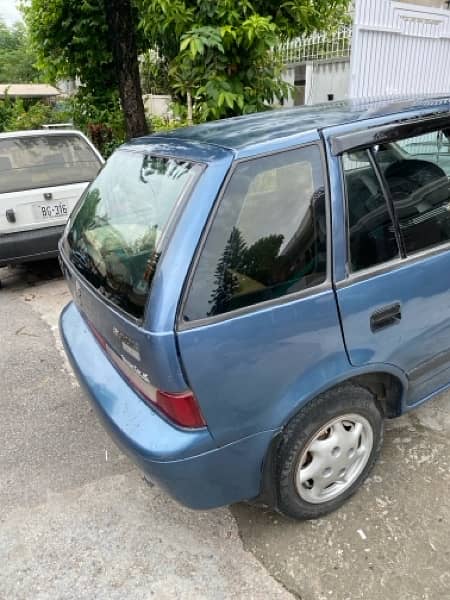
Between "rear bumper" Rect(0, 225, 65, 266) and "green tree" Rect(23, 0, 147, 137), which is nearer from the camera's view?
"rear bumper" Rect(0, 225, 65, 266)

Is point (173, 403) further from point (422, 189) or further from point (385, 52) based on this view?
point (385, 52)

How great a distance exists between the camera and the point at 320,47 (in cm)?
786

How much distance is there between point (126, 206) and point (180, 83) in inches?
99.1

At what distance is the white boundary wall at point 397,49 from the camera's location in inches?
243

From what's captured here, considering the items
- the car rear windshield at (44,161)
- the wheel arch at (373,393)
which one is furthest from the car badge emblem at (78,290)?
the car rear windshield at (44,161)

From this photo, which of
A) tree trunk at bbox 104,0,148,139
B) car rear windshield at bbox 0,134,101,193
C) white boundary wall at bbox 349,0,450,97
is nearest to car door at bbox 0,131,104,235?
car rear windshield at bbox 0,134,101,193

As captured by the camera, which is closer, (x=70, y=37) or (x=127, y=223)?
(x=127, y=223)

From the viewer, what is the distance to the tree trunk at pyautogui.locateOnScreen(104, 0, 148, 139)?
18.6ft

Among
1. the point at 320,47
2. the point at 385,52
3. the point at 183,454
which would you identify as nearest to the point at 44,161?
the point at 183,454

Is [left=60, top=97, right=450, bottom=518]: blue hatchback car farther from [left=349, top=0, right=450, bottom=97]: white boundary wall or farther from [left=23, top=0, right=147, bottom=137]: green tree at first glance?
[left=349, top=0, right=450, bottom=97]: white boundary wall

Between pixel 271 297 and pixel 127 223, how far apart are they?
2.55 feet

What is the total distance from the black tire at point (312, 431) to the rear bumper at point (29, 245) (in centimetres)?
362

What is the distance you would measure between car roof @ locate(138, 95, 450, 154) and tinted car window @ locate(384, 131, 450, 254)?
0.59 ft

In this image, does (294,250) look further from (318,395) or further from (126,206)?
(126,206)
